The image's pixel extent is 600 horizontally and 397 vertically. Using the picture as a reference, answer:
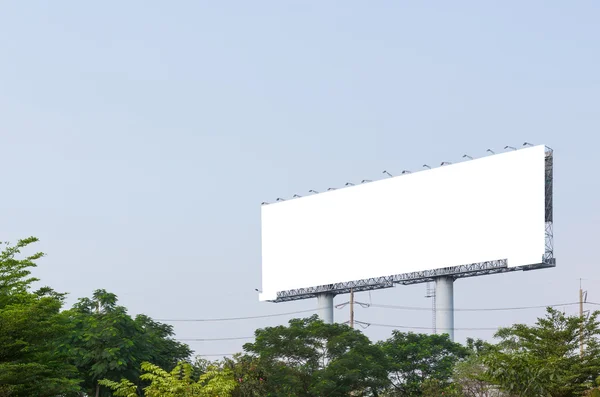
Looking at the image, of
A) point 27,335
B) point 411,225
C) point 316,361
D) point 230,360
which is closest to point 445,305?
point 411,225

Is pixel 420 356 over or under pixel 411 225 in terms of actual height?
under

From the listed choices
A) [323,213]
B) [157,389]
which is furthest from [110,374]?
[323,213]

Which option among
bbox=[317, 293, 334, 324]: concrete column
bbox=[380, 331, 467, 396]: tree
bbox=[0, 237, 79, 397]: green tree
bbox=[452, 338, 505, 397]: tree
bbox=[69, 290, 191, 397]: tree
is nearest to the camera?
bbox=[0, 237, 79, 397]: green tree

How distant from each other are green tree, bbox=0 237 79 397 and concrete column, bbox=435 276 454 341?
111ft

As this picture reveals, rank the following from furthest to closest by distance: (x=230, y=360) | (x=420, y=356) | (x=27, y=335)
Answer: (x=420, y=356) < (x=230, y=360) < (x=27, y=335)

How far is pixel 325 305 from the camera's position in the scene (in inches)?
2776

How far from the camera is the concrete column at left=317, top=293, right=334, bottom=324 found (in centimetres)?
7038

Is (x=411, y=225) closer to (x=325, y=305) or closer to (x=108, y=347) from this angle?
(x=325, y=305)

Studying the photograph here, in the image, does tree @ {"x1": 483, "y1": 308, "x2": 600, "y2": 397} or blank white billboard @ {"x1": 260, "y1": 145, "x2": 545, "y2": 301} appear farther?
blank white billboard @ {"x1": 260, "y1": 145, "x2": 545, "y2": 301}

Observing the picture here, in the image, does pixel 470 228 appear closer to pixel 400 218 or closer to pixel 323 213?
pixel 400 218

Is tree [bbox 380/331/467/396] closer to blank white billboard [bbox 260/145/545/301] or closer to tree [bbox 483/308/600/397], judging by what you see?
blank white billboard [bbox 260/145/545/301]

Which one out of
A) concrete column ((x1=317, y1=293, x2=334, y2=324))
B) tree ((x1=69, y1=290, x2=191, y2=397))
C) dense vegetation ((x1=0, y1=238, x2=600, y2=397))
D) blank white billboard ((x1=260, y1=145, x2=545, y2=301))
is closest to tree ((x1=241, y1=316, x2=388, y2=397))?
dense vegetation ((x1=0, y1=238, x2=600, y2=397))

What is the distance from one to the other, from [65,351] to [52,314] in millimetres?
4763

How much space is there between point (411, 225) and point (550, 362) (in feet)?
96.7
